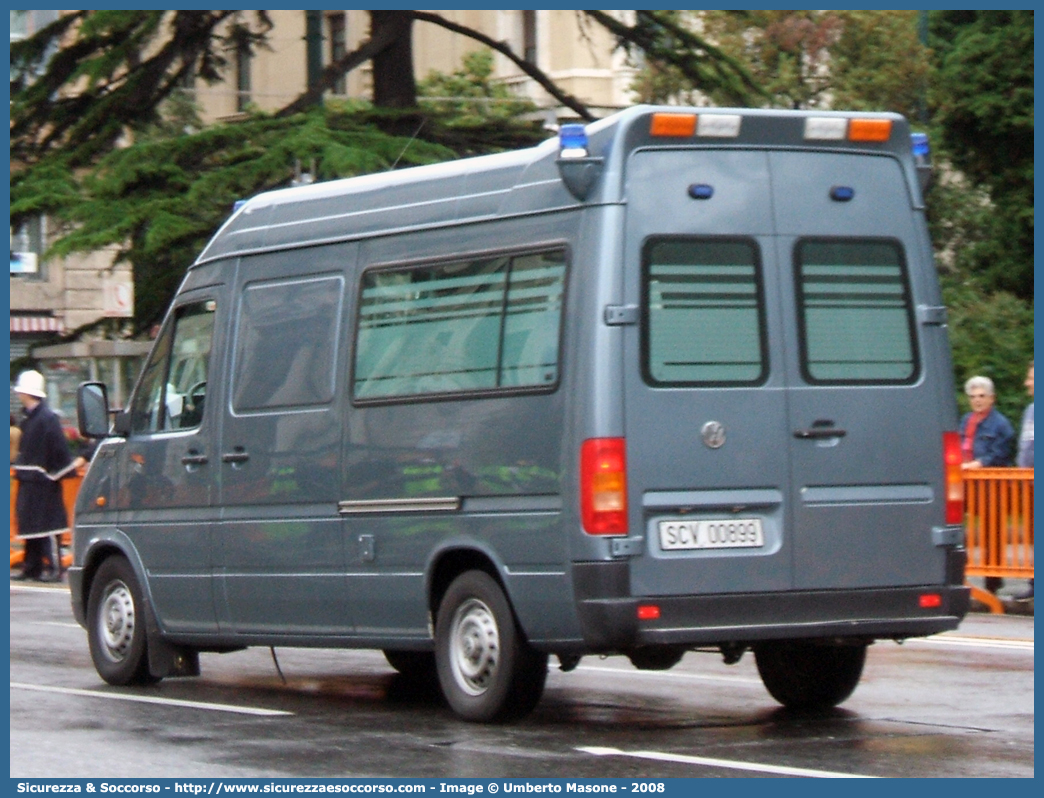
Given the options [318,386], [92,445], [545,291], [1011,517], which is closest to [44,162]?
[92,445]

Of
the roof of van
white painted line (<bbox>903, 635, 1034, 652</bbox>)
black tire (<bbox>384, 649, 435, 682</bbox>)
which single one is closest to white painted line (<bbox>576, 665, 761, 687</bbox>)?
black tire (<bbox>384, 649, 435, 682</bbox>)

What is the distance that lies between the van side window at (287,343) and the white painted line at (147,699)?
144cm

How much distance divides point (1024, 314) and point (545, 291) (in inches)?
646

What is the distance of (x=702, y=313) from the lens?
30.6 feet

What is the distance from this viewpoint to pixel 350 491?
1034cm

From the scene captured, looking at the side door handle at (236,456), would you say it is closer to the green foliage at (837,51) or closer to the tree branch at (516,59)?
the tree branch at (516,59)

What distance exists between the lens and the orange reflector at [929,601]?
9.54 m

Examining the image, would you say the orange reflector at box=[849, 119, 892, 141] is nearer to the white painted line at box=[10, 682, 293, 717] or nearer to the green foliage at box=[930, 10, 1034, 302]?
the white painted line at box=[10, 682, 293, 717]

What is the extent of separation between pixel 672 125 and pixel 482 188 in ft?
3.45

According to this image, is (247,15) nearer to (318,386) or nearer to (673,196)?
(318,386)

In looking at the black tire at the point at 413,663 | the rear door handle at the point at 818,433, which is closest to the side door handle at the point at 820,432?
the rear door handle at the point at 818,433

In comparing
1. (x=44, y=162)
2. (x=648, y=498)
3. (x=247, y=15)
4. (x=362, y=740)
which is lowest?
(x=362, y=740)

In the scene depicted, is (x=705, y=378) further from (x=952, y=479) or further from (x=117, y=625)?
(x=117, y=625)
